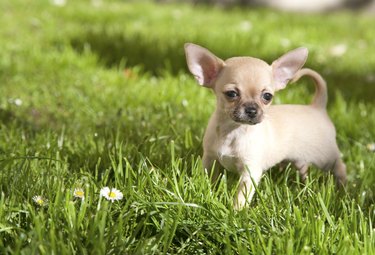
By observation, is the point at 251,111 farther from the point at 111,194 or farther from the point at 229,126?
the point at 111,194

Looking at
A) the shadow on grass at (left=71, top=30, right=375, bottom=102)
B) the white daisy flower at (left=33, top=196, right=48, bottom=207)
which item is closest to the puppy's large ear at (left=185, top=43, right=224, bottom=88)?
the white daisy flower at (left=33, top=196, right=48, bottom=207)

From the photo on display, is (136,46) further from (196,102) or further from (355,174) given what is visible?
(355,174)

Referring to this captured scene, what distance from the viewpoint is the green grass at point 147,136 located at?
213cm

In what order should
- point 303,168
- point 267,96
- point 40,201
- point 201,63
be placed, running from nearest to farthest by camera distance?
point 40,201 < point 267,96 < point 201,63 < point 303,168

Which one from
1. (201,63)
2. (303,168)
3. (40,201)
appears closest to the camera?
(40,201)

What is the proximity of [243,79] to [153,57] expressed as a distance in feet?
9.61

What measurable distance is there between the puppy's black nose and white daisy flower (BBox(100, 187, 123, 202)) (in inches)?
22.5

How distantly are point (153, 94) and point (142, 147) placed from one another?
4.38 ft

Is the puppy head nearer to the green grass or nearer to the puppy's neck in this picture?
the puppy's neck

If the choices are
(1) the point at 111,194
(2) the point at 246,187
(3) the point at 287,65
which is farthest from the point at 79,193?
(3) the point at 287,65

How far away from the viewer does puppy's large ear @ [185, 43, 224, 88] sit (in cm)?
261

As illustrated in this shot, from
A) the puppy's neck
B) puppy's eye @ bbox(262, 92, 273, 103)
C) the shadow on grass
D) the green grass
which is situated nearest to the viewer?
the green grass

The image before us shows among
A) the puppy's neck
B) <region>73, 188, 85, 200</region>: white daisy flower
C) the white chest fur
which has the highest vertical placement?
the puppy's neck

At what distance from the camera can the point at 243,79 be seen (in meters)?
2.45
